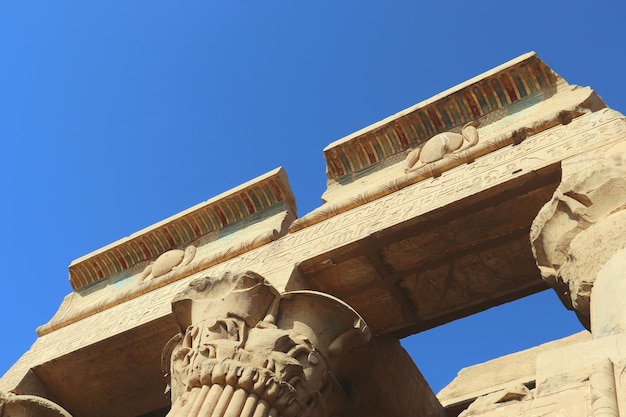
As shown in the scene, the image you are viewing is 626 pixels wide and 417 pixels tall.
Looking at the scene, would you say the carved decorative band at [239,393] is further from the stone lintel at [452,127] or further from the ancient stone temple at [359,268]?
the stone lintel at [452,127]

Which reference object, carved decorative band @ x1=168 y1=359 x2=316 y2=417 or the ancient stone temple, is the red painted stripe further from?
carved decorative band @ x1=168 y1=359 x2=316 y2=417

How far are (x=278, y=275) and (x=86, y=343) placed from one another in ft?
7.11

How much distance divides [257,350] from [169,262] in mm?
3233

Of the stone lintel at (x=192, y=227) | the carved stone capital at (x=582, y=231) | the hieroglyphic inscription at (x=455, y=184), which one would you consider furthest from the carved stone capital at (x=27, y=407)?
the carved stone capital at (x=582, y=231)

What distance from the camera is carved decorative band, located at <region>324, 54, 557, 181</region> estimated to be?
7.48 meters

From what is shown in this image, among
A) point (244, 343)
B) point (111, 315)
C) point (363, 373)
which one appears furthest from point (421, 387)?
point (111, 315)

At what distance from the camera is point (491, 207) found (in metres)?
6.36

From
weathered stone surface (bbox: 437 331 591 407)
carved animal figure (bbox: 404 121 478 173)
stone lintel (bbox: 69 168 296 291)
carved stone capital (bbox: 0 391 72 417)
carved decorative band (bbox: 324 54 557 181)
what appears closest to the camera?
carved stone capital (bbox: 0 391 72 417)

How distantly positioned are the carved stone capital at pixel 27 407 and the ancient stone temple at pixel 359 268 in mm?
14

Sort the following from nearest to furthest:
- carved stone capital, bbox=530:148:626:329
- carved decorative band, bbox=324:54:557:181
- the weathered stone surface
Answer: carved stone capital, bbox=530:148:626:329 < carved decorative band, bbox=324:54:557:181 < the weathered stone surface

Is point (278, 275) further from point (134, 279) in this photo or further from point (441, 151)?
point (134, 279)

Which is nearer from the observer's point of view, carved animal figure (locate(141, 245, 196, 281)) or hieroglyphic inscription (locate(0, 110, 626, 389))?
hieroglyphic inscription (locate(0, 110, 626, 389))

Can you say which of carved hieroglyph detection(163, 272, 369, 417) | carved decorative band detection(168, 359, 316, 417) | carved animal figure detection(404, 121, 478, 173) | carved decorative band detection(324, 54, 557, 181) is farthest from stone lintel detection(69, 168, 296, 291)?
carved decorative band detection(168, 359, 316, 417)

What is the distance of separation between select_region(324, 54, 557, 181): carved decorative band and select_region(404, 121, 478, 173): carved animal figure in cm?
17
